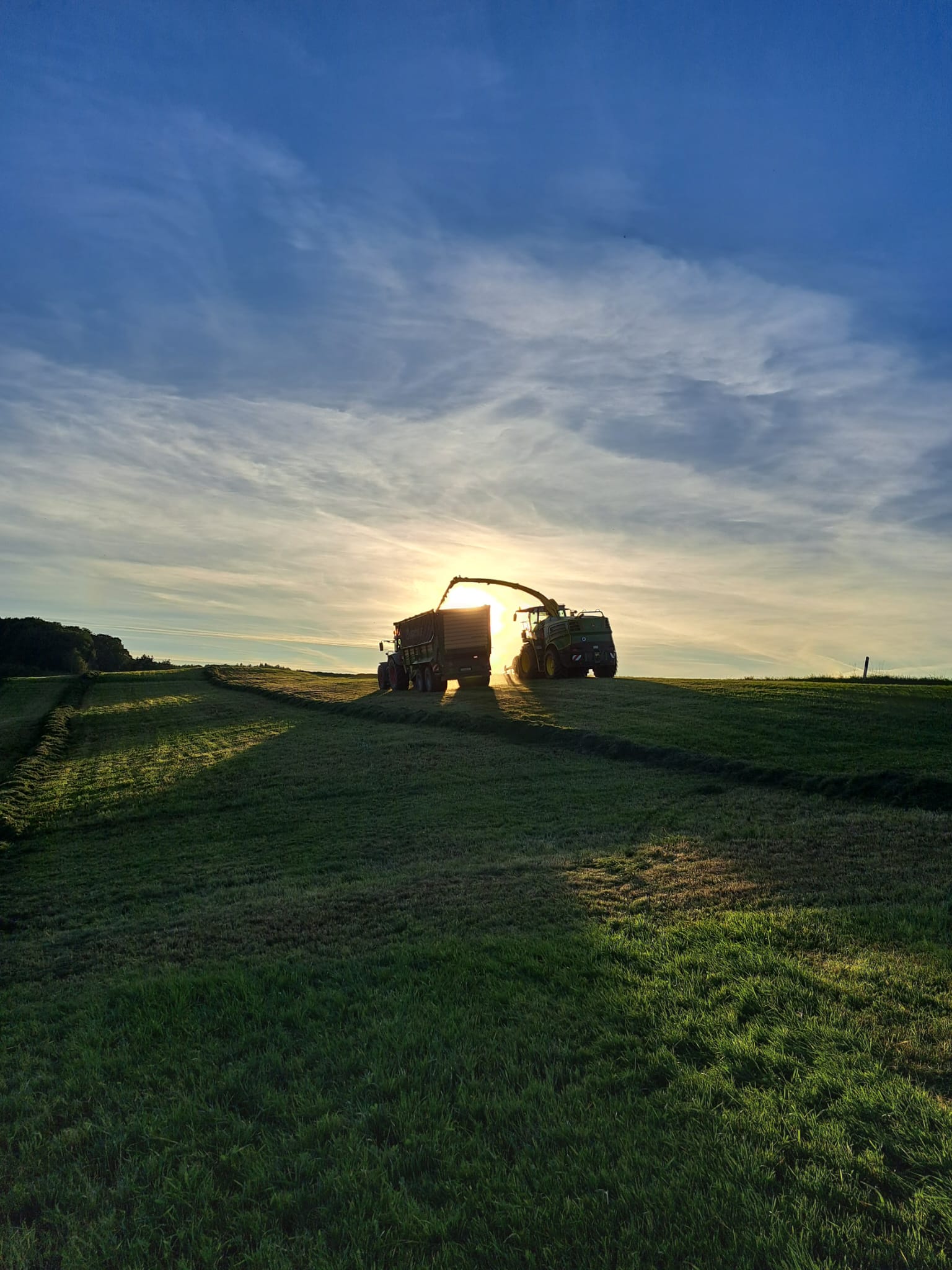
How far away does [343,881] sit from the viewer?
1083cm

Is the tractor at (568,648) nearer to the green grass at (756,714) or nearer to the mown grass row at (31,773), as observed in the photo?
the green grass at (756,714)

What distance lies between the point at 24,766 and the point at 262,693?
23.8m

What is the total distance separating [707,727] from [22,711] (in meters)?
38.4

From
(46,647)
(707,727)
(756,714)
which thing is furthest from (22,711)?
(46,647)

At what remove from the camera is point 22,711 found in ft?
141

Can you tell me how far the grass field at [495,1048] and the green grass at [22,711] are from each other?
1688 cm

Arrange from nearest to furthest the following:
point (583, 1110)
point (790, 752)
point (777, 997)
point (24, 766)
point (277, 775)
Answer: point (583, 1110) → point (777, 997) → point (790, 752) → point (277, 775) → point (24, 766)

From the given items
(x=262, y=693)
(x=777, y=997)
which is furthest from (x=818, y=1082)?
(x=262, y=693)

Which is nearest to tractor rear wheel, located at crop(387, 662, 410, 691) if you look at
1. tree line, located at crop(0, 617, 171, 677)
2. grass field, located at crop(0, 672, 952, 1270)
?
grass field, located at crop(0, 672, 952, 1270)

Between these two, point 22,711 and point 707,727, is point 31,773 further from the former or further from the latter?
point 22,711

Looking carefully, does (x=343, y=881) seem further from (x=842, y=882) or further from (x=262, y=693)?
(x=262, y=693)

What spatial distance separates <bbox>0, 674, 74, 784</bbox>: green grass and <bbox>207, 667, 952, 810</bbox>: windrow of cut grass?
1268 cm

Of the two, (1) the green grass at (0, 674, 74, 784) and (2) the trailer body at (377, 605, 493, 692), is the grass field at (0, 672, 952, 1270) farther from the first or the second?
(2) the trailer body at (377, 605, 493, 692)

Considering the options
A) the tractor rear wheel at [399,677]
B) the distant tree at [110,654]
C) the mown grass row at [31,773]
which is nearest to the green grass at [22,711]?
the mown grass row at [31,773]
